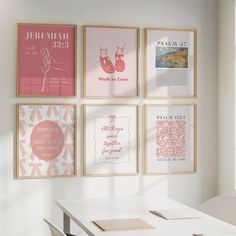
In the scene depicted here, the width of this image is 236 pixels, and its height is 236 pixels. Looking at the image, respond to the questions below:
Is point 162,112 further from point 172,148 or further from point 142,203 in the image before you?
point 142,203

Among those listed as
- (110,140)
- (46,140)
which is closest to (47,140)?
(46,140)

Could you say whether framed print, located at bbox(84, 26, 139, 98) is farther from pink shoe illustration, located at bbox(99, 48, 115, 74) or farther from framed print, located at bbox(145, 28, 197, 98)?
framed print, located at bbox(145, 28, 197, 98)

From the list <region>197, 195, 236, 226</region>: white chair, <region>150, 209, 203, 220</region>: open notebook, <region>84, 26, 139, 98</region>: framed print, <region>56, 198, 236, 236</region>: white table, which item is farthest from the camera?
<region>84, 26, 139, 98</region>: framed print

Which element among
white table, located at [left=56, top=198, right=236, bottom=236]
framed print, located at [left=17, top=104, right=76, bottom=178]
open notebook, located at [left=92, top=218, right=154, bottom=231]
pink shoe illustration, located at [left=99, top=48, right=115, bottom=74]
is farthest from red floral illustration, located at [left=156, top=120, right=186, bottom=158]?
open notebook, located at [left=92, top=218, right=154, bottom=231]

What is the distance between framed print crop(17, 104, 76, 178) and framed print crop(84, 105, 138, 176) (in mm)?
Answer: 126

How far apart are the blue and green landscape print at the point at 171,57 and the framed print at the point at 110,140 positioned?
0.43m

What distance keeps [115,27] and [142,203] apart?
1656 millimetres

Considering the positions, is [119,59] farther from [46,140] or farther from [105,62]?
[46,140]

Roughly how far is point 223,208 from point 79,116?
155 cm

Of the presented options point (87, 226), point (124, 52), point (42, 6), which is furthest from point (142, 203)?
point (42, 6)

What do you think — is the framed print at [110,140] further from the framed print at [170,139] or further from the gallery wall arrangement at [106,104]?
the framed print at [170,139]

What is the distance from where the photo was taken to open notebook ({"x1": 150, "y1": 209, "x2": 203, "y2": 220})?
314 centimetres

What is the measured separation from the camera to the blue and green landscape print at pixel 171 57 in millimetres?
4781

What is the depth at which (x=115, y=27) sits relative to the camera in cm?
468
